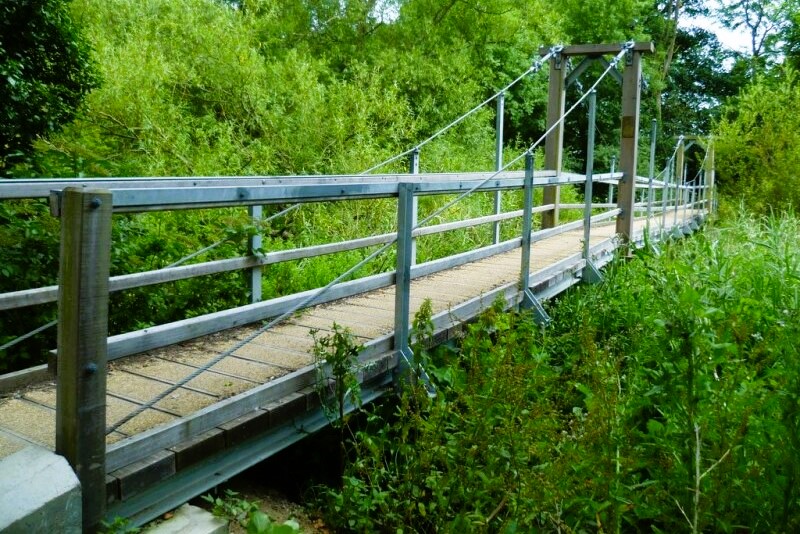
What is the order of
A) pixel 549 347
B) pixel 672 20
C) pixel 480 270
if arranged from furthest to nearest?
pixel 672 20, pixel 480 270, pixel 549 347

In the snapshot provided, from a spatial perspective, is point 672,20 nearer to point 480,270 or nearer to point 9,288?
point 480,270

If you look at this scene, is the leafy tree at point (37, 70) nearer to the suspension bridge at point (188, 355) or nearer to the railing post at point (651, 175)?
the suspension bridge at point (188, 355)

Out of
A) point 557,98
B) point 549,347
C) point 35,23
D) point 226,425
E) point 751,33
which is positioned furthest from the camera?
point 751,33

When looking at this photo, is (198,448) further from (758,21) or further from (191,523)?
(758,21)

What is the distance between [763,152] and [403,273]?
1170 cm

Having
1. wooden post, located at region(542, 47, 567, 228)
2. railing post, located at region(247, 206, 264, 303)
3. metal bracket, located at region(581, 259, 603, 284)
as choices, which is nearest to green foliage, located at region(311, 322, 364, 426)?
railing post, located at region(247, 206, 264, 303)

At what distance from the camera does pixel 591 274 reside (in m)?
5.73

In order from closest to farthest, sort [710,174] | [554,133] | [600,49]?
[600,49], [554,133], [710,174]

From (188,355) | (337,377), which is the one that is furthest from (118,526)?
(188,355)

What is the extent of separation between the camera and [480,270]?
5266 mm

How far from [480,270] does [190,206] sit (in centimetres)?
342

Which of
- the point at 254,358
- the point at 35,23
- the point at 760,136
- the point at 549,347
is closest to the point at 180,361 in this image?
the point at 254,358

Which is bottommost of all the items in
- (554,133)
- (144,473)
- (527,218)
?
(144,473)

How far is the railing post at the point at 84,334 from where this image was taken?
1744 mm
